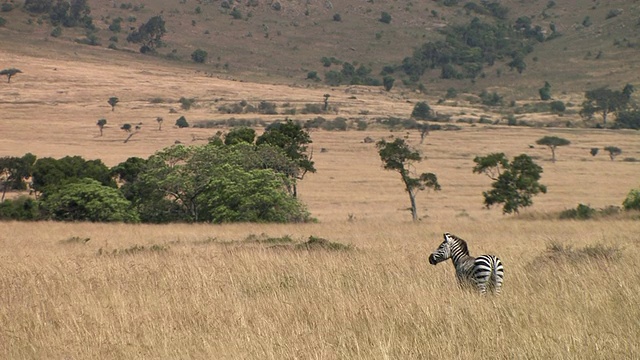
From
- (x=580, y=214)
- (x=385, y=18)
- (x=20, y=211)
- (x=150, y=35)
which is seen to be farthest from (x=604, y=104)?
(x=20, y=211)

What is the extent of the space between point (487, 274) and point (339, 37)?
548ft

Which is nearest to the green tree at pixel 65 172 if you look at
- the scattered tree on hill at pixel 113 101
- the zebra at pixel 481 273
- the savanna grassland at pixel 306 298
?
the savanna grassland at pixel 306 298

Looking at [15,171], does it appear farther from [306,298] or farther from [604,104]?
[604,104]

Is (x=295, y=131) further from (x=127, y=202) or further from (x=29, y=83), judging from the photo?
(x=29, y=83)

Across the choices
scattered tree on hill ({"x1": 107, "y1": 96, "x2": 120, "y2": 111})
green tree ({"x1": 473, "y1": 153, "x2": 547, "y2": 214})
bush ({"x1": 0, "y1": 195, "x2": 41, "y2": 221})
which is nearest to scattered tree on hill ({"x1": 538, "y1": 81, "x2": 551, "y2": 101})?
scattered tree on hill ({"x1": 107, "y1": 96, "x2": 120, "y2": 111})

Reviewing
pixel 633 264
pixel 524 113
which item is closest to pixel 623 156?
pixel 524 113

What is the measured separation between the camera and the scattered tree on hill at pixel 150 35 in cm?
15695

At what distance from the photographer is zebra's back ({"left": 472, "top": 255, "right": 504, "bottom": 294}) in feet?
33.3

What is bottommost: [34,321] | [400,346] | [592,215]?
[592,215]

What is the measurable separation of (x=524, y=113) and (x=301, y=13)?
3105 inches

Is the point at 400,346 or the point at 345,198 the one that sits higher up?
the point at 400,346

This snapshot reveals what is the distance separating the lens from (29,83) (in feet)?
375

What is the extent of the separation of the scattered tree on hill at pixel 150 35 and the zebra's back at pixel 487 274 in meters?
151

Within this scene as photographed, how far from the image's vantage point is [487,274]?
1016 centimetres
